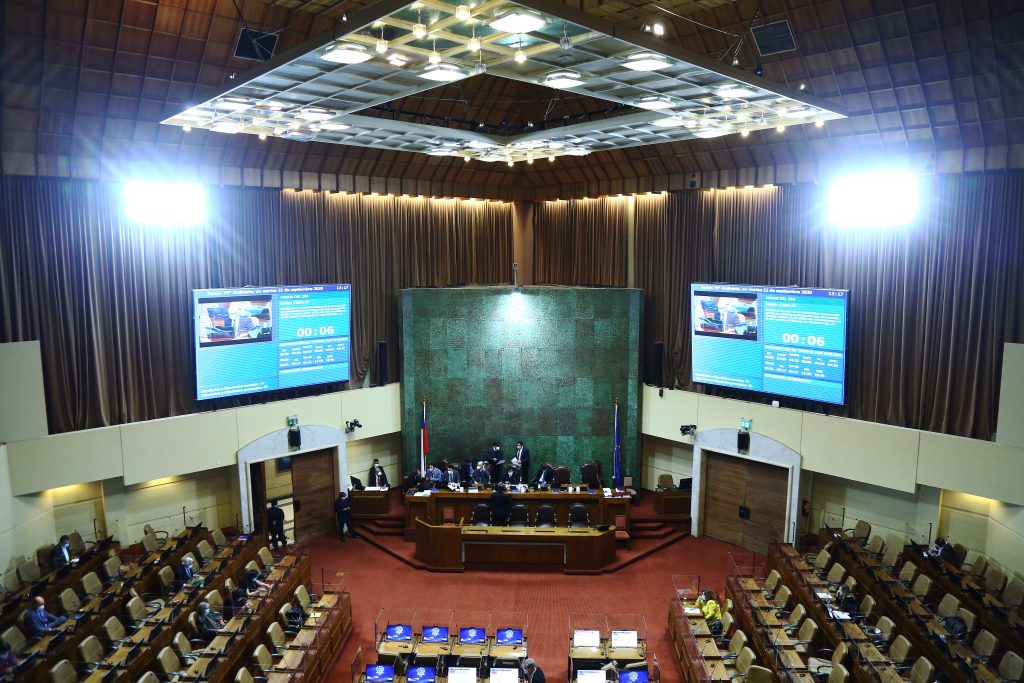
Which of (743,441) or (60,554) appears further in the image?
(743,441)

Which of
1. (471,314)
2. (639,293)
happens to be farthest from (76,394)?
(639,293)

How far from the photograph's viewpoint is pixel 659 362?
699 inches

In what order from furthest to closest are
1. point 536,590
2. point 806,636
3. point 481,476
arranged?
point 481,476 < point 536,590 < point 806,636

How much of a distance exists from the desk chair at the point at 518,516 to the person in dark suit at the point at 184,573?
630cm

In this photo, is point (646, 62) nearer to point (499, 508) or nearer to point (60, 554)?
point (499, 508)

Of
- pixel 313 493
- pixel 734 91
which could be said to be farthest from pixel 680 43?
pixel 313 493

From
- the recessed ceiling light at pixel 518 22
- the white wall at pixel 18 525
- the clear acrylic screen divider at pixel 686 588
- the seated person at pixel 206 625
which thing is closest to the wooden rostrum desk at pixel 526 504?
the clear acrylic screen divider at pixel 686 588

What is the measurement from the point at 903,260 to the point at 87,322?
592 inches

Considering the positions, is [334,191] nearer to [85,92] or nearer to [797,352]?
[85,92]

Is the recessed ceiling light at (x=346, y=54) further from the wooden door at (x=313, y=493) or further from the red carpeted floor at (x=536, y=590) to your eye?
the wooden door at (x=313, y=493)

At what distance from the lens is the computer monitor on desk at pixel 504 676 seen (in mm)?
9570

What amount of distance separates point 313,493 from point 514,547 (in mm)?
5083

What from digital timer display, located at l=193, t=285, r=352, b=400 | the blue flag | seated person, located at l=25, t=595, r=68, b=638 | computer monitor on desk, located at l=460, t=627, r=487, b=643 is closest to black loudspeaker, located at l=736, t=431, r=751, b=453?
the blue flag

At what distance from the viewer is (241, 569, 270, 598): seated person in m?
12.1
